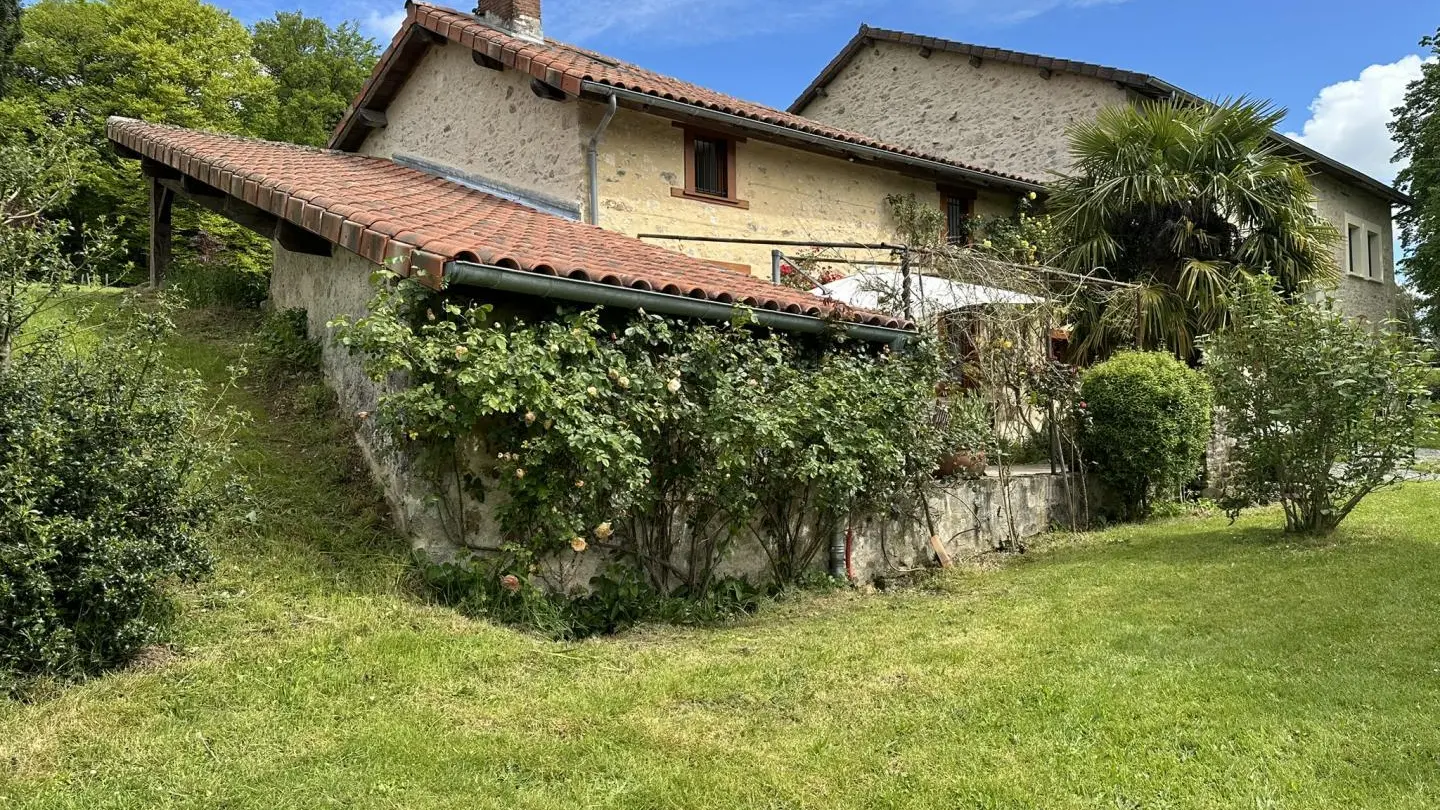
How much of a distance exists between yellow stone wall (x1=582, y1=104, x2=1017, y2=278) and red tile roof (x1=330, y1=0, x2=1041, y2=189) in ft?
1.72

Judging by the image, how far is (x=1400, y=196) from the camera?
21891mm

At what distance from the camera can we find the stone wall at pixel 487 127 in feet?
34.1

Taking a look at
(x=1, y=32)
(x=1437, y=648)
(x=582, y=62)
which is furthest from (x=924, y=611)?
(x=1, y=32)

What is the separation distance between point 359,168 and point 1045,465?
883 centimetres

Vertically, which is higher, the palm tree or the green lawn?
the palm tree

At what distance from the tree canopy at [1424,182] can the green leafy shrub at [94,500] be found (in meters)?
25.4

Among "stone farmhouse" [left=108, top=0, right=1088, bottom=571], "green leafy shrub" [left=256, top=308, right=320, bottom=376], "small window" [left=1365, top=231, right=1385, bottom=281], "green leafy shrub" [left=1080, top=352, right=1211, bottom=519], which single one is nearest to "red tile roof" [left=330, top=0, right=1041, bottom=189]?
"stone farmhouse" [left=108, top=0, right=1088, bottom=571]

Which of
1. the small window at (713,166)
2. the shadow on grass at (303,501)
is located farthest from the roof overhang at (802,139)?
the shadow on grass at (303,501)

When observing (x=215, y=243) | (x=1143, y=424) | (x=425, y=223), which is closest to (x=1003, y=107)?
(x=1143, y=424)

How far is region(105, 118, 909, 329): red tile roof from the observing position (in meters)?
5.82

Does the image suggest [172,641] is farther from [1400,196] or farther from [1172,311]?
[1400,196]

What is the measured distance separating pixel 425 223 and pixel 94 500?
333cm

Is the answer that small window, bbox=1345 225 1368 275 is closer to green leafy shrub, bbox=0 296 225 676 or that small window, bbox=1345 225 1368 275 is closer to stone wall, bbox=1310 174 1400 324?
stone wall, bbox=1310 174 1400 324

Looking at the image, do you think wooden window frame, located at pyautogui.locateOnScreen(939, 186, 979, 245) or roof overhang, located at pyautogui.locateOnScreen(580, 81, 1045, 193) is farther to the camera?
wooden window frame, located at pyautogui.locateOnScreen(939, 186, 979, 245)
